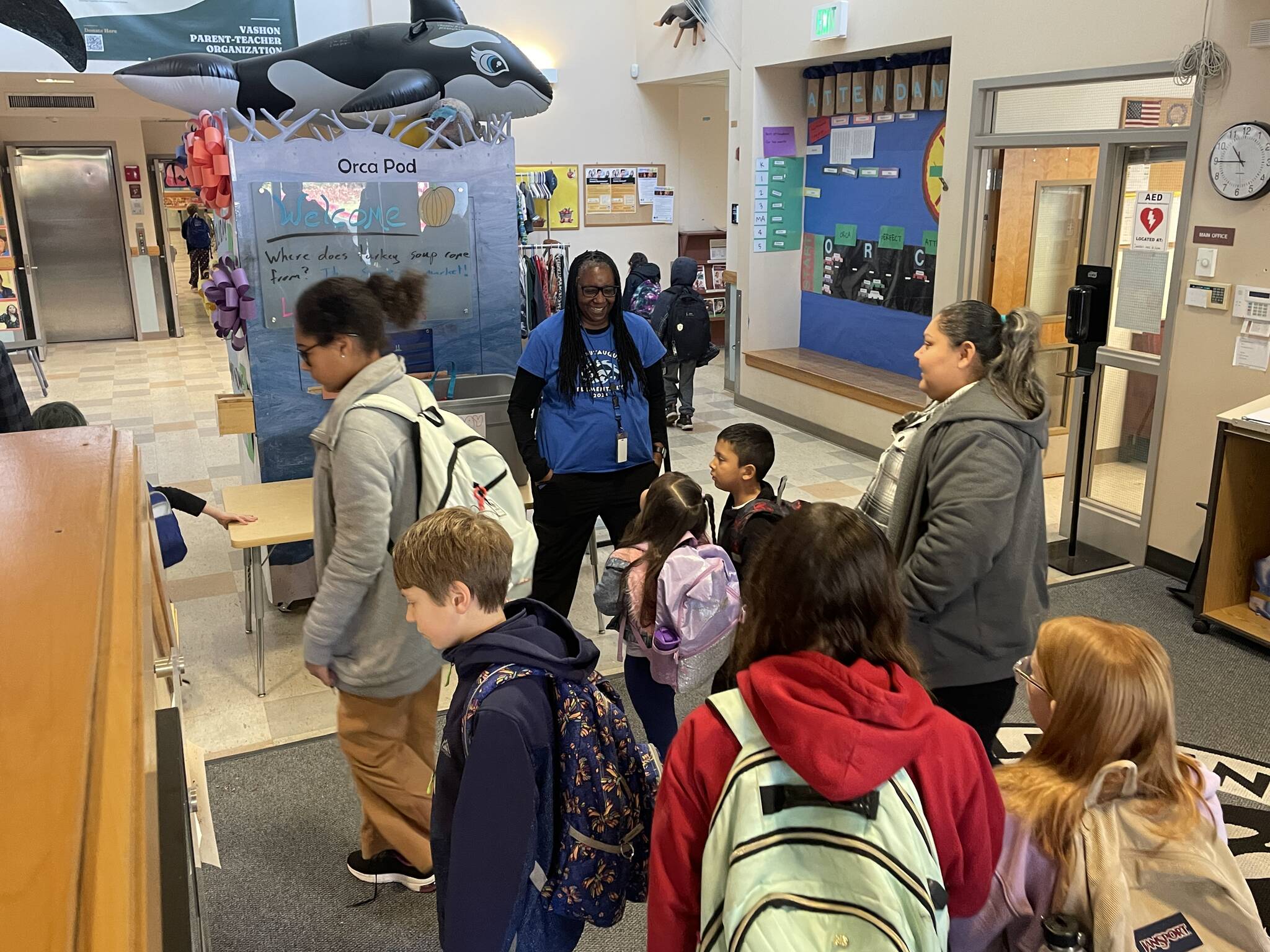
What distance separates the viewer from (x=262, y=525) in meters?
3.71

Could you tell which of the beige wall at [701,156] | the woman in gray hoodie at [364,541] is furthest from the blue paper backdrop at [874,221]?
the woman in gray hoodie at [364,541]

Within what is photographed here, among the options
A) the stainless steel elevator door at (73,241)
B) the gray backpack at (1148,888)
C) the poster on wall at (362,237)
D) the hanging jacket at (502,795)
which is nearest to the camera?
the gray backpack at (1148,888)

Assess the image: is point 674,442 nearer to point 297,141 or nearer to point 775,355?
point 775,355

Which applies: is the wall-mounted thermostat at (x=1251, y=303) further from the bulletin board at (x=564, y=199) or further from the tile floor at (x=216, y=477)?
the bulletin board at (x=564, y=199)

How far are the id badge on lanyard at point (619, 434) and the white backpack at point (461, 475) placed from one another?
1033 millimetres

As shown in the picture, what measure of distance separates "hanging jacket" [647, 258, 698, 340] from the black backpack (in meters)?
0.03

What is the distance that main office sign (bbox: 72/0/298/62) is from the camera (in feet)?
25.2

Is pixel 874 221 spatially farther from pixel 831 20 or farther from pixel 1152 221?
pixel 1152 221

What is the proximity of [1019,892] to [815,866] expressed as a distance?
0.47 m

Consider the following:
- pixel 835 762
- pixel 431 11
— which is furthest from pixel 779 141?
pixel 835 762

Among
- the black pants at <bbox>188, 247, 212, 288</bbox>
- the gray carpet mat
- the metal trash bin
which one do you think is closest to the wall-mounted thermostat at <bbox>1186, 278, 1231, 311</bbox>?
the gray carpet mat

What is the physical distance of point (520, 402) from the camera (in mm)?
3646

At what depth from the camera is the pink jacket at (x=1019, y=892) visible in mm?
1498

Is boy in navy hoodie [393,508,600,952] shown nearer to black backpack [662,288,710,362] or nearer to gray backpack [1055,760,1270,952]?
gray backpack [1055,760,1270,952]
